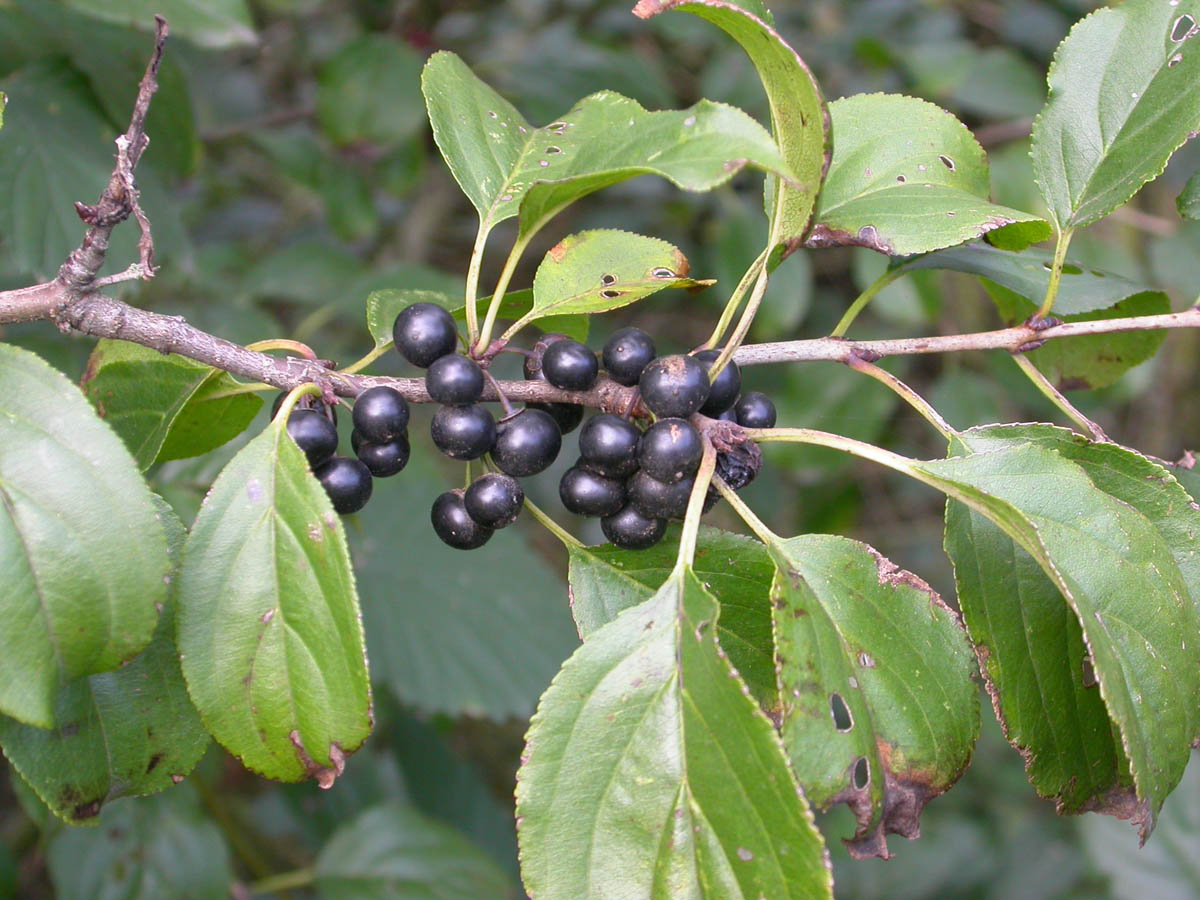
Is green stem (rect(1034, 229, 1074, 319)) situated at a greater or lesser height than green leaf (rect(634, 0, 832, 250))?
lesser

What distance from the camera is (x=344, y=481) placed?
943mm

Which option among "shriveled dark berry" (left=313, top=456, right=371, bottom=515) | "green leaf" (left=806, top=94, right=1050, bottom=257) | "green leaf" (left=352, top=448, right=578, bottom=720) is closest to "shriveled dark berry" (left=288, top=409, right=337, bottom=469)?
"shriveled dark berry" (left=313, top=456, right=371, bottom=515)

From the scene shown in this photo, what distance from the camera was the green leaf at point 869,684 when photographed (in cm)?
83

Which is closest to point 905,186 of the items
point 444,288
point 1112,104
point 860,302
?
point 860,302

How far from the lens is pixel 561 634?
2406mm

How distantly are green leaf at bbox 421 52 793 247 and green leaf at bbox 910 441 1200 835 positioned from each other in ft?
1.09

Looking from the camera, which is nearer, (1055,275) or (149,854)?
(1055,275)

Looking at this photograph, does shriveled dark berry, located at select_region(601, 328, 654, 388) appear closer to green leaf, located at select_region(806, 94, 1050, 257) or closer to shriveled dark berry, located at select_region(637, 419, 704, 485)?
shriveled dark berry, located at select_region(637, 419, 704, 485)

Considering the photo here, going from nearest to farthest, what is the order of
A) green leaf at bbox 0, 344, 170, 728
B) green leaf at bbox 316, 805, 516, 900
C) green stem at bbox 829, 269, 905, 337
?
green leaf at bbox 0, 344, 170, 728 → green stem at bbox 829, 269, 905, 337 → green leaf at bbox 316, 805, 516, 900

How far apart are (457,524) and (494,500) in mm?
68

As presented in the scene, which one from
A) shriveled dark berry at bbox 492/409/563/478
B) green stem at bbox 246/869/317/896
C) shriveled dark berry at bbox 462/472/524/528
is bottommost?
green stem at bbox 246/869/317/896

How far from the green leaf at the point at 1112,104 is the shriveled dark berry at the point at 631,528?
59 centimetres

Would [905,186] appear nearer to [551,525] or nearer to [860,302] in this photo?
[860,302]

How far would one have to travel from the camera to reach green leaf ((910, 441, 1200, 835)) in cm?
81
